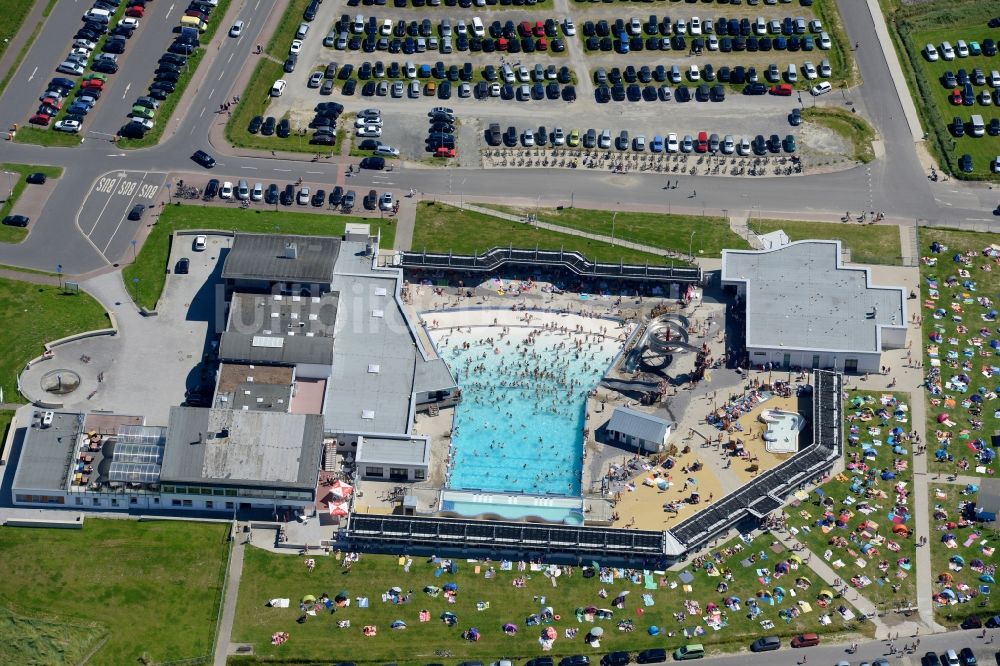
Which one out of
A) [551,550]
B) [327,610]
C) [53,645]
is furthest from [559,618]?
[53,645]

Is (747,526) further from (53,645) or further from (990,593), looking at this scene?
(53,645)

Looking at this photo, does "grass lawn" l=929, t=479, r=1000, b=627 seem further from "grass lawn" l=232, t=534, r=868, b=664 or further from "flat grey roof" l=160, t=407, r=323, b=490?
"flat grey roof" l=160, t=407, r=323, b=490

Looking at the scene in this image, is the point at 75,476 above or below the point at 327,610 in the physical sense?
above

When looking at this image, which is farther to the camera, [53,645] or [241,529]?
[241,529]

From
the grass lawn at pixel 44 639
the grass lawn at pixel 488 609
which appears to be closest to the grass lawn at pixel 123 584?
the grass lawn at pixel 44 639

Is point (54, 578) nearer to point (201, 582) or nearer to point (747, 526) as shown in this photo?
point (201, 582)

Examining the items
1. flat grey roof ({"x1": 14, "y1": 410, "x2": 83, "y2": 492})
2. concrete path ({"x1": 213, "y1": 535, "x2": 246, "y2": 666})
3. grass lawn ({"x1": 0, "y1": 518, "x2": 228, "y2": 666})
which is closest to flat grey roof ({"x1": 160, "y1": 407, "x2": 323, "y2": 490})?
grass lawn ({"x1": 0, "y1": 518, "x2": 228, "y2": 666})

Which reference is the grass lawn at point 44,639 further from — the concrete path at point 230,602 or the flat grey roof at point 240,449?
the flat grey roof at point 240,449
